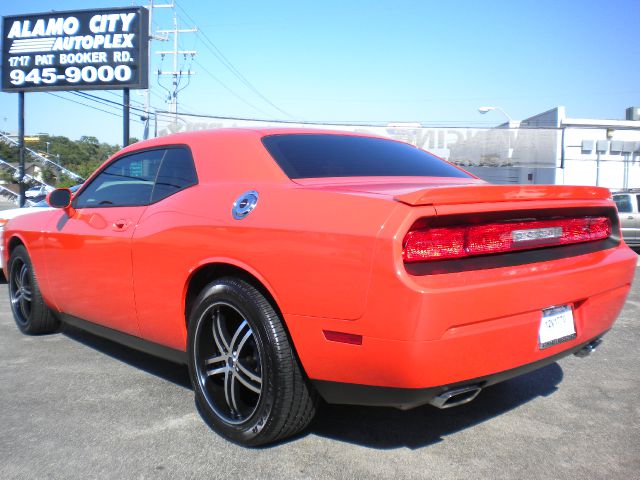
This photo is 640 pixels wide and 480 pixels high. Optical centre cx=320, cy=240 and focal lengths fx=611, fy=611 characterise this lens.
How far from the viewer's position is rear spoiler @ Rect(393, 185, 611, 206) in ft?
7.43

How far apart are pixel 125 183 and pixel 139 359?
1240 mm

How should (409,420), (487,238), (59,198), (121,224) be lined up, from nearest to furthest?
(487,238), (409,420), (121,224), (59,198)

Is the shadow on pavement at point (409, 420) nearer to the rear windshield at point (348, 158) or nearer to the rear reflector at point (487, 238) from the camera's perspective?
the rear reflector at point (487, 238)

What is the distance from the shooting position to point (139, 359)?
166 inches

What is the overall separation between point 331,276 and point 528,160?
24728mm

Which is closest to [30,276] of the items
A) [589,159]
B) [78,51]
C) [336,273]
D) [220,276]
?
[220,276]

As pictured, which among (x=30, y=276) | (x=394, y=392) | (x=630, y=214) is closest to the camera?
(x=394, y=392)

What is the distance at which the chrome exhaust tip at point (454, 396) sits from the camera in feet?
7.68

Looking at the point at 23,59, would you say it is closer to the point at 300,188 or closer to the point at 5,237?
the point at 5,237

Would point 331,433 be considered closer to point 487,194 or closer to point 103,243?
point 487,194

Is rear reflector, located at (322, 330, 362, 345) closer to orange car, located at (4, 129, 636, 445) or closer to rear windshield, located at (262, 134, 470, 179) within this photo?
orange car, located at (4, 129, 636, 445)

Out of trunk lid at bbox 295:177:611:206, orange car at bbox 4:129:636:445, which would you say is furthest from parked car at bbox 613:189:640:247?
trunk lid at bbox 295:177:611:206

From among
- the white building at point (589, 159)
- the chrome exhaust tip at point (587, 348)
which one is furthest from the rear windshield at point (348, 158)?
the white building at point (589, 159)

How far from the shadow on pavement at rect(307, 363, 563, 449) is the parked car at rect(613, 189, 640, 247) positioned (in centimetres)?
1062
